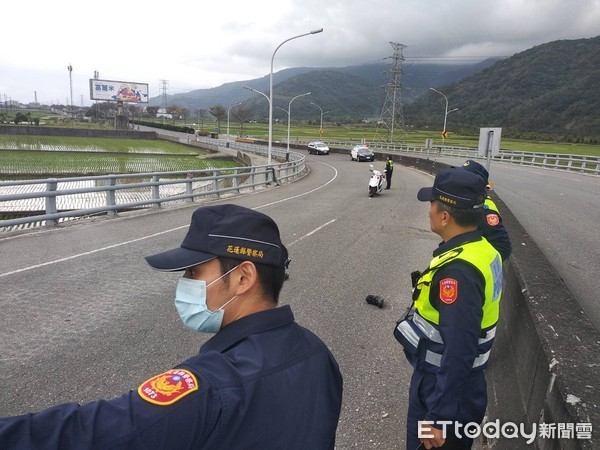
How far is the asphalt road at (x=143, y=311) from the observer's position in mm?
3768

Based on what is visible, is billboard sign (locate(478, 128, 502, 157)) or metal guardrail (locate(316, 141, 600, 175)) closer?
billboard sign (locate(478, 128, 502, 157))

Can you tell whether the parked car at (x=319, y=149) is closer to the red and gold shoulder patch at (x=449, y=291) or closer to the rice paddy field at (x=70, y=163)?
the rice paddy field at (x=70, y=163)

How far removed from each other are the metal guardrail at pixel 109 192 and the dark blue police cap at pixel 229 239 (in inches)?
369

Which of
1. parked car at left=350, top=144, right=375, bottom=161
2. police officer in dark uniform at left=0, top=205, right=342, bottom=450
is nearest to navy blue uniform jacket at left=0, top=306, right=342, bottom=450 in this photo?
police officer in dark uniform at left=0, top=205, right=342, bottom=450

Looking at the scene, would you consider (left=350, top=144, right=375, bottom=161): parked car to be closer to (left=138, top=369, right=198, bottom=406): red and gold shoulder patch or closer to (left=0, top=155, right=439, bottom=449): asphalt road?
(left=0, top=155, right=439, bottom=449): asphalt road

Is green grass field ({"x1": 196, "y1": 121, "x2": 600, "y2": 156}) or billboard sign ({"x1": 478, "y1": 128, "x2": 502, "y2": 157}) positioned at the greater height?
billboard sign ({"x1": 478, "y1": 128, "x2": 502, "y2": 157})

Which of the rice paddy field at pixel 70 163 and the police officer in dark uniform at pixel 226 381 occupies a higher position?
the police officer in dark uniform at pixel 226 381

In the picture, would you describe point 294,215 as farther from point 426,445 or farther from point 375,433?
point 426,445

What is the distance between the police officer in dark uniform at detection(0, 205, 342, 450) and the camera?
1079 mm

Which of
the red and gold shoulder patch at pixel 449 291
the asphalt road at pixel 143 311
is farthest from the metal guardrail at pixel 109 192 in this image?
the red and gold shoulder patch at pixel 449 291

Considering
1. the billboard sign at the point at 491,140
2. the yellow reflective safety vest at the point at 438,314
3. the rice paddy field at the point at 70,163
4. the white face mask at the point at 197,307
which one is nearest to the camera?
the white face mask at the point at 197,307

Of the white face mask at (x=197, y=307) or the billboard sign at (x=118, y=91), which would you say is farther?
the billboard sign at (x=118, y=91)

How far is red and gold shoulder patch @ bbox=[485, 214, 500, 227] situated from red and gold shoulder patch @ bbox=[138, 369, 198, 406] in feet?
10.8

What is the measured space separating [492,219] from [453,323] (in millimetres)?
1906
